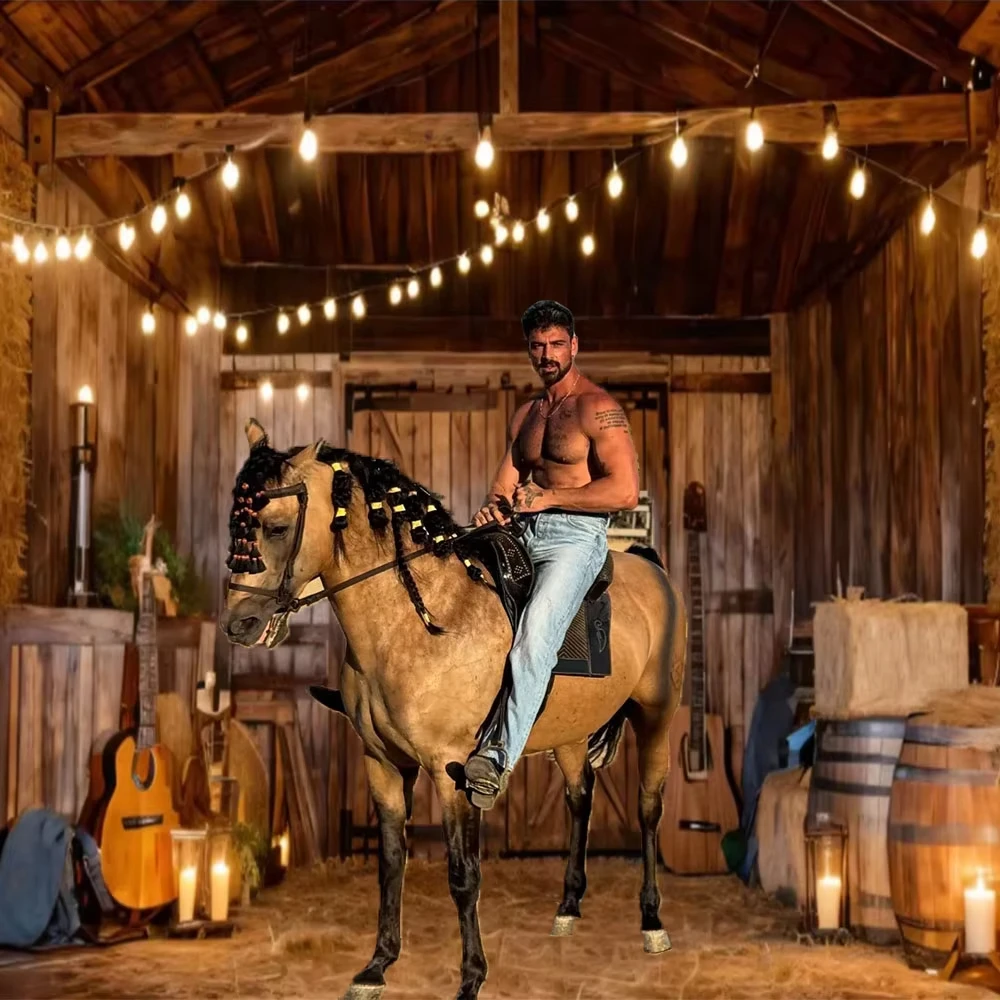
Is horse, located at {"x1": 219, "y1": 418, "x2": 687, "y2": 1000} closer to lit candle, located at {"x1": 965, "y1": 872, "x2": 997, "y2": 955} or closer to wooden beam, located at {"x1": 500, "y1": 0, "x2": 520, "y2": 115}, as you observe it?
lit candle, located at {"x1": 965, "y1": 872, "x2": 997, "y2": 955}

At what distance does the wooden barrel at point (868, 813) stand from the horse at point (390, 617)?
209cm

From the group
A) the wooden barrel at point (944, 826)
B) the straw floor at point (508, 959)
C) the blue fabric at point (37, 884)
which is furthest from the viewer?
the blue fabric at point (37, 884)

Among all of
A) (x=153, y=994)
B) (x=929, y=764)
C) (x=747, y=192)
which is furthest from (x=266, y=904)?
(x=747, y=192)

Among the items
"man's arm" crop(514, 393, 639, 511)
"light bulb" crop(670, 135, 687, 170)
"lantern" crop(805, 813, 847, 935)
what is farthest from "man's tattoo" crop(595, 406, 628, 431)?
"lantern" crop(805, 813, 847, 935)

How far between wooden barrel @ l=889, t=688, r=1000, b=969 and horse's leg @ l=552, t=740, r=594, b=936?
1438 millimetres

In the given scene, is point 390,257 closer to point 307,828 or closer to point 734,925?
point 307,828

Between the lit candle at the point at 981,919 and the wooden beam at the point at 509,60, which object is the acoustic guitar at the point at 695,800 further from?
the wooden beam at the point at 509,60

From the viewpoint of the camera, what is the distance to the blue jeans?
13.7ft

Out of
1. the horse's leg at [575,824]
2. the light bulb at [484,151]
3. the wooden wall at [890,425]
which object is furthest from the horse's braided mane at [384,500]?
the wooden wall at [890,425]

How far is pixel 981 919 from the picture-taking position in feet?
17.6

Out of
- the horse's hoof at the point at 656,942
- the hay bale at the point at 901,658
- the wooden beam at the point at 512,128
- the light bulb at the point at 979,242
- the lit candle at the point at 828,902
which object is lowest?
the lit candle at the point at 828,902

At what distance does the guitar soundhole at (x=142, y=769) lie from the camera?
6539 mm

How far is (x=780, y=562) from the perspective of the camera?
9.59 metres

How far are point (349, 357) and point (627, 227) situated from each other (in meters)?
2.12
